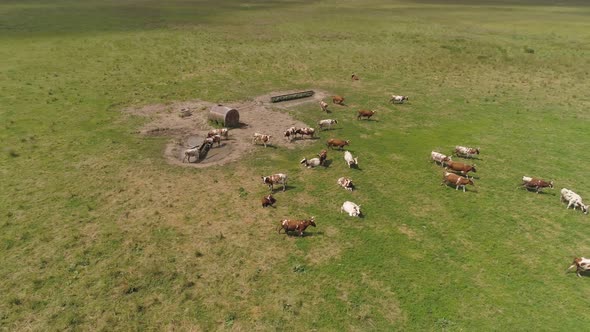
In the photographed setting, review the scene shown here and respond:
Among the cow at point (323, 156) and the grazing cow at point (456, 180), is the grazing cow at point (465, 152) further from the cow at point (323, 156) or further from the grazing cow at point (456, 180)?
the cow at point (323, 156)

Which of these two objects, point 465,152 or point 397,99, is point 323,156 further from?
point 397,99

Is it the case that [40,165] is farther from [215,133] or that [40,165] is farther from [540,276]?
[540,276]

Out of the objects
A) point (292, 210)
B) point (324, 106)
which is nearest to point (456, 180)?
point (292, 210)

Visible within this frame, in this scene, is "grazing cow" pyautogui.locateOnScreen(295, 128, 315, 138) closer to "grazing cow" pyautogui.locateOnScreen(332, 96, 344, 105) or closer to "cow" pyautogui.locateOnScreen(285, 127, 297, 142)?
"cow" pyautogui.locateOnScreen(285, 127, 297, 142)

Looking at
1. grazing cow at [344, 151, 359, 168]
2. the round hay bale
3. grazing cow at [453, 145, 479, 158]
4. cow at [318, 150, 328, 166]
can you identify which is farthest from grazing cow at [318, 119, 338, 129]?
grazing cow at [453, 145, 479, 158]

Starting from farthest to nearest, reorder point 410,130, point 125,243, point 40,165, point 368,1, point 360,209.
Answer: point 368,1, point 410,130, point 40,165, point 360,209, point 125,243

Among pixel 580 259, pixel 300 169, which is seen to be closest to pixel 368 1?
pixel 300 169

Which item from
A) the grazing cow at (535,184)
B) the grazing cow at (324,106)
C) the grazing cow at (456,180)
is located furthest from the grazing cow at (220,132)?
the grazing cow at (535,184)
